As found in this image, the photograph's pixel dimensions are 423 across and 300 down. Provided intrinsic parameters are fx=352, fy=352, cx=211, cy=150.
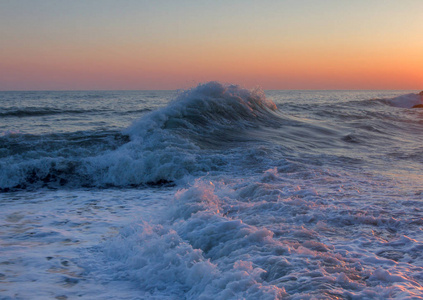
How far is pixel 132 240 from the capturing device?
149 inches

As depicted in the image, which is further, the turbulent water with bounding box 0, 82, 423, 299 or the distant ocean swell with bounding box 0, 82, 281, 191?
the distant ocean swell with bounding box 0, 82, 281, 191

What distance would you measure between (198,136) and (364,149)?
505 centimetres

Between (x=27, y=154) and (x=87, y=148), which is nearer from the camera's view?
(x=27, y=154)

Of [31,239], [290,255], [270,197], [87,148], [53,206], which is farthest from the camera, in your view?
[87,148]

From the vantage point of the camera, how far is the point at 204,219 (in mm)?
Answer: 4012

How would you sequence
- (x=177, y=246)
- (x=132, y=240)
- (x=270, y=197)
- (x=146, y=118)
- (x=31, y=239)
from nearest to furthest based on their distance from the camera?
(x=177, y=246) < (x=132, y=240) < (x=31, y=239) < (x=270, y=197) < (x=146, y=118)

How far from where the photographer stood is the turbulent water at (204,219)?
2.84 m

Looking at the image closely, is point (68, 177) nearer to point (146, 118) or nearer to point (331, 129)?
point (146, 118)

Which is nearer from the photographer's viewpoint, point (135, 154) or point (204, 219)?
point (204, 219)

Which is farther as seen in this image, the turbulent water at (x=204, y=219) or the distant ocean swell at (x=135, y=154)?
the distant ocean swell at (x=135, y=154)

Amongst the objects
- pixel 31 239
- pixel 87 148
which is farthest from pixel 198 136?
pixel 31 239

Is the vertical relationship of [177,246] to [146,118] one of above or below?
below

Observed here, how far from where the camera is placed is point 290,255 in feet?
10.2

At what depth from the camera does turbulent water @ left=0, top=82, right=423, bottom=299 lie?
9.33 feet
